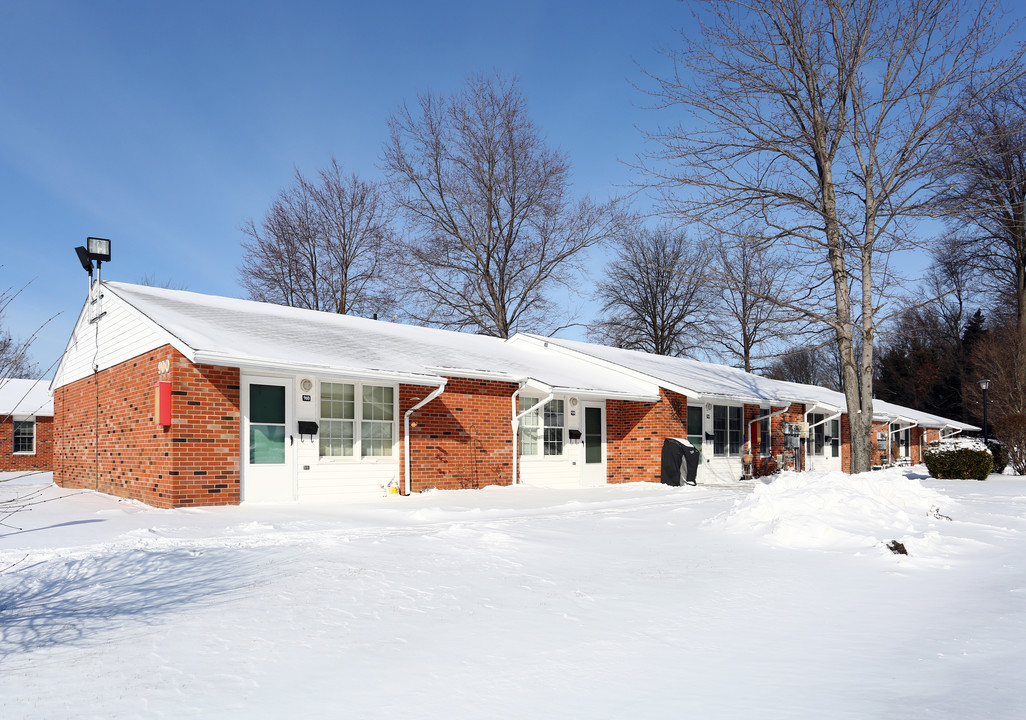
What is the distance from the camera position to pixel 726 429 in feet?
73.9

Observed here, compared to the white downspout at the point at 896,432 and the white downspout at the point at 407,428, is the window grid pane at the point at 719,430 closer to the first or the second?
the white downspout at the point at 407,428

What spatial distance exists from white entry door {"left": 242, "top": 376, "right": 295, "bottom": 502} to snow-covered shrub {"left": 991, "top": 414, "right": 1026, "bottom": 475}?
20.0 metres

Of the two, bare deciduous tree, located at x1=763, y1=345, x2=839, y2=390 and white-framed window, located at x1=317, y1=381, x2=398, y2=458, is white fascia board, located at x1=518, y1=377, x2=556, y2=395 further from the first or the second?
bare deciduous tree, located at x1=763, y1=345, x2=839, y2=390

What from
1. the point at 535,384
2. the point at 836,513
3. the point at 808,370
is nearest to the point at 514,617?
the point at 836,513

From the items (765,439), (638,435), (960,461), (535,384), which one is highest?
(535,384)

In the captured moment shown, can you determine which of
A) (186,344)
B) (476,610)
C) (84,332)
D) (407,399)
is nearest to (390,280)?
(84,332)

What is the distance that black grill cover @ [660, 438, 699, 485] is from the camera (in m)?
18.6

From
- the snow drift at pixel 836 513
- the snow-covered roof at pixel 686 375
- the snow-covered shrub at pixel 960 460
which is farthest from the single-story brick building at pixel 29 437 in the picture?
the snow-covered shrub at pixel 960 460

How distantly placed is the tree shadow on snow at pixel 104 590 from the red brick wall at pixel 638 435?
13.1 meters

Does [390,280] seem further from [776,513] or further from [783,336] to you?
[776,513]

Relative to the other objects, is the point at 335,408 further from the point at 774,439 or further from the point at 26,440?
the point at 26,440

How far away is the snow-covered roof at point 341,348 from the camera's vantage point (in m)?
12.0

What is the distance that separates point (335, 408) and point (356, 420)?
501 mm

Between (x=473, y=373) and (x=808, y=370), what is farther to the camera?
(x=808, y=370)
